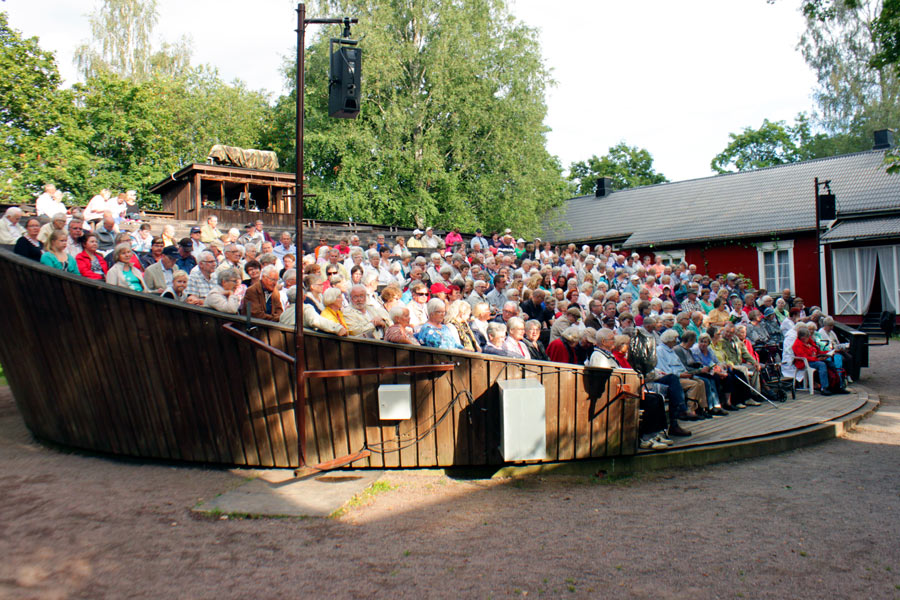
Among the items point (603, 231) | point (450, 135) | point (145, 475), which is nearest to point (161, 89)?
point (450, 135)

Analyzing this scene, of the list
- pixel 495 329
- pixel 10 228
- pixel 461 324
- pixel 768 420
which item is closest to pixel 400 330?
pixel 495 329

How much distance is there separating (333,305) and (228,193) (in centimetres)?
2043

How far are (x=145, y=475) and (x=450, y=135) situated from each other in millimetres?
21632

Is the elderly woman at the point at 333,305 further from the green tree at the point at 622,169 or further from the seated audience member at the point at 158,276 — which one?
the green tree at the point at 622,169

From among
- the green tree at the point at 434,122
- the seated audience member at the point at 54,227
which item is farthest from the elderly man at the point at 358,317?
the green tree at the point at 434,122

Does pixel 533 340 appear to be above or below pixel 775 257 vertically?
below

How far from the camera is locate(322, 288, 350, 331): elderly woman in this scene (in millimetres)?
5988

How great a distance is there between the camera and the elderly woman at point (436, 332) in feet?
21.5

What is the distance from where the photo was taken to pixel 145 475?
560 centimetres

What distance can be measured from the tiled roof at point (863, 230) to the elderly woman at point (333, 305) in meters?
21.7

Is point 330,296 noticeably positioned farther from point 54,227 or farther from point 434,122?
point 434,122

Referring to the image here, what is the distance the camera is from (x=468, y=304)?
26.3 ft

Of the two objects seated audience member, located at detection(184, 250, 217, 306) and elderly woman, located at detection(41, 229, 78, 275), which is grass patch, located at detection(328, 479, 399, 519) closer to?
seated audience member, located at detection(184, 250, 217, 306)

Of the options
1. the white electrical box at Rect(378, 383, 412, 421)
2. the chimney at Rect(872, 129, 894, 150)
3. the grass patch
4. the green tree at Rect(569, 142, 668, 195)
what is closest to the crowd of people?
the white electrical box at Rect(378, 383, 412, 421)
